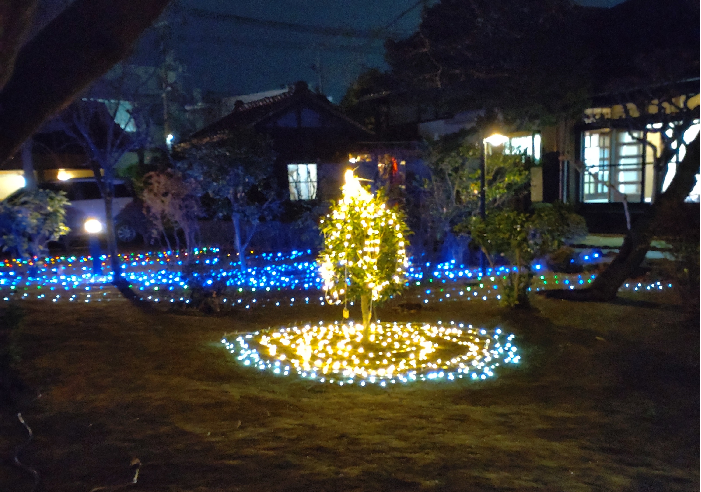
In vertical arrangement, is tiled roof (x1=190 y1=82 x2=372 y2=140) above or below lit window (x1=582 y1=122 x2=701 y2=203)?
above

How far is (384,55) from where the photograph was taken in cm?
1902

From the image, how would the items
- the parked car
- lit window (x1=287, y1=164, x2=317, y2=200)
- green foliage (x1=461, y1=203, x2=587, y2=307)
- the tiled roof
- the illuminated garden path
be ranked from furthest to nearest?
lit window (x1=287, y1=164, x2=317, y2=200) → the tiled roof → the parked car → the illuminated garden path → green foliage (x1=461, y1=203, x2=587, y2=307)

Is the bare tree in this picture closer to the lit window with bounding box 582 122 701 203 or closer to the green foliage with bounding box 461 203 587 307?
the green foliage with bounding box 461 203 587 307

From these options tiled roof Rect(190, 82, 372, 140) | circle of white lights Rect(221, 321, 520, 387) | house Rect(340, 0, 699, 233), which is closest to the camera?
circle of white lights Rect(221, 321, 520, 387)

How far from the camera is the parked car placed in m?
19.2

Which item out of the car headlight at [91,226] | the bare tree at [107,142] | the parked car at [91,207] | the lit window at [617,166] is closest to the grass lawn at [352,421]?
the bare tree at [107,142]

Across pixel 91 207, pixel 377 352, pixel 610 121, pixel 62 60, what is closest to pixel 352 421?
pixel 377 352

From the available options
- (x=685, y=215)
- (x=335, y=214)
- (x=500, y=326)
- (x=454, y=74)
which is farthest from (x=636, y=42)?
(x=335, y=214)

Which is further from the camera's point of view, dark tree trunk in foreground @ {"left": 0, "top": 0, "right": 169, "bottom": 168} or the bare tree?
the bare tree

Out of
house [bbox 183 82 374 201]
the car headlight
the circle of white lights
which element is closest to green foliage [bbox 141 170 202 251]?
the car headlight

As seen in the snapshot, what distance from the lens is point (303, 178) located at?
21.9m

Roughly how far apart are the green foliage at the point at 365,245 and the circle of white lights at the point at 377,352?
66 cm

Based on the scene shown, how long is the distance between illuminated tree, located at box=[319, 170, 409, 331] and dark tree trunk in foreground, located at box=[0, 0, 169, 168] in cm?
374

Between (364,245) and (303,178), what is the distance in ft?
49.5
